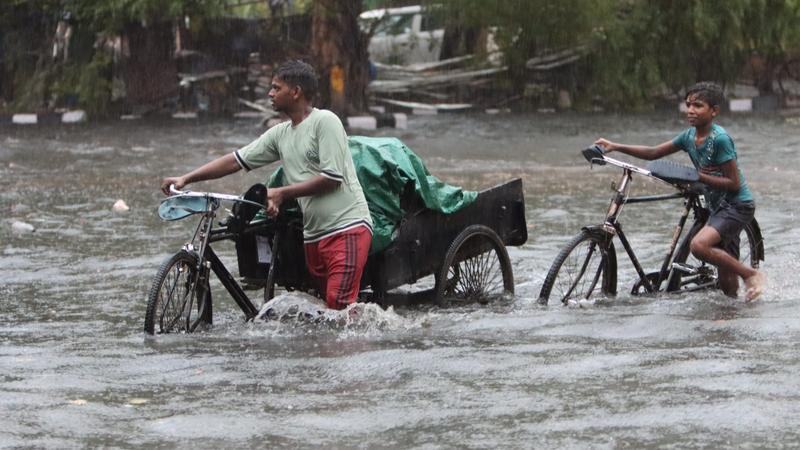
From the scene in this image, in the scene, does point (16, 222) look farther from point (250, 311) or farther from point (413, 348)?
point (413, 348)

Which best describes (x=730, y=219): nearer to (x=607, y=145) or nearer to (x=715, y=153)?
(x=715, y=153)

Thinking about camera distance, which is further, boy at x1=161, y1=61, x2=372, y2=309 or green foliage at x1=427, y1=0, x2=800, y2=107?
green foliage at x1=427, y1=0, x2=800, y2=107

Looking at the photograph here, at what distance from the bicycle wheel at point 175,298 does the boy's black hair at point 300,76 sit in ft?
3.50

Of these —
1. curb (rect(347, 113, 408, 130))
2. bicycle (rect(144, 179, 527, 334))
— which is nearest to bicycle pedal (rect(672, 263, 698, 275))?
bicycle (rect(144, 179, 527, 334))

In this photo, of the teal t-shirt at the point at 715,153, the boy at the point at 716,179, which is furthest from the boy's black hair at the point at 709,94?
the teal t-shirt at the point at 715,153

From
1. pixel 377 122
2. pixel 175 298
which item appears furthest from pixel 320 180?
pixel 377 122

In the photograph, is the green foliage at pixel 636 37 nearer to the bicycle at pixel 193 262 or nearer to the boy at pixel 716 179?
the boy at pixel 716 179

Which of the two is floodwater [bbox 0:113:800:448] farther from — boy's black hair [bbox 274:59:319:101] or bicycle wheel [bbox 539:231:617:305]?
boy's black hair [bbox 274:59:319:101]

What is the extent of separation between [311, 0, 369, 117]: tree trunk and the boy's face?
1643 cm

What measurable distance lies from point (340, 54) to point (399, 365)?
1858 cm

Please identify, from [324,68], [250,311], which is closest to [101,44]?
[324,68]

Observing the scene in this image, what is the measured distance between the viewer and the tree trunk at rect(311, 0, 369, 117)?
2489 cm

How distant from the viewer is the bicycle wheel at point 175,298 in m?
7.36

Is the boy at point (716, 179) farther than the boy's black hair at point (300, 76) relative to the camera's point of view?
Yes
